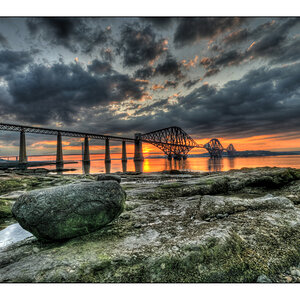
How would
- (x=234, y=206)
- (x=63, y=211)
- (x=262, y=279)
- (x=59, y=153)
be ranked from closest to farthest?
1. (x=262, y=279)
2. (x=63, y=211)
3. (x=234, y=206)
4. (x=59, y=153)

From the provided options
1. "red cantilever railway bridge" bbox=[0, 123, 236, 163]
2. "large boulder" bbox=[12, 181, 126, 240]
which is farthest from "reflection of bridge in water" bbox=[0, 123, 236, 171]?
"large boulder" bbox=[12, 181, 126, 240]

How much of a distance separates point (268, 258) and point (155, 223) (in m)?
2.08

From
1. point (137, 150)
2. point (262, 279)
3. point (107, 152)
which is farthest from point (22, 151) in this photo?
point (262, 279)

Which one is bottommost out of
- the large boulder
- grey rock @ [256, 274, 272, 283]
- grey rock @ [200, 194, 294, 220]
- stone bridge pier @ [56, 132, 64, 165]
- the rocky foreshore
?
grey rock @ [256, 274, 272, 283]

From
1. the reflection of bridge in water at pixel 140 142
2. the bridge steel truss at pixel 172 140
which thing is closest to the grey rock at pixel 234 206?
the reflection of bridge in water at pixel 140 142

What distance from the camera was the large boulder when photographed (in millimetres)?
3047

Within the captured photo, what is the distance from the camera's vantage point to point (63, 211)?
3.10m

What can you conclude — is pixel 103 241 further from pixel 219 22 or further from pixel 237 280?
pixel 219 22

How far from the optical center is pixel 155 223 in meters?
3.58

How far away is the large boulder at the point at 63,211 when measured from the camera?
305cm

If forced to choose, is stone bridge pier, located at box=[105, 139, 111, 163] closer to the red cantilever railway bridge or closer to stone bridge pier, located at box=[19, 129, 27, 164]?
the red cantilever railway bridge

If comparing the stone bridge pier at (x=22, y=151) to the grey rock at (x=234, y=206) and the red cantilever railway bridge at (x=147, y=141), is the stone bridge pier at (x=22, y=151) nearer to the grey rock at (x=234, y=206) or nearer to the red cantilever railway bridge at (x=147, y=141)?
the red cantilever railway bridge at (x=147, y=141)

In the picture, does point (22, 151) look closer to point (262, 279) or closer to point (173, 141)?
point (262, 279)

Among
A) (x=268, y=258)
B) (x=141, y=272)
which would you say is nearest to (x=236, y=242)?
(x=268, y=258)
